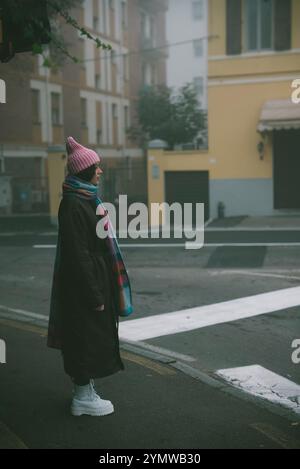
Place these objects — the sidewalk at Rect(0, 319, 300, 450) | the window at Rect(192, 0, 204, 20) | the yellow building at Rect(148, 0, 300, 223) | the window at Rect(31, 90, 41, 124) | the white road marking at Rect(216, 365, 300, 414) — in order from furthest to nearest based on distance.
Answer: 1. the window at Rect(192, 0, 204, 20)
2. the window at Rect(31, 90, 41, 124)
3. the yellow building at Rect(148, 0, 300, 223)
4. the white road marking at Rect(216, 365, 300, 414)
5. the sidewalk at Rect(0, 319, 300, 450)

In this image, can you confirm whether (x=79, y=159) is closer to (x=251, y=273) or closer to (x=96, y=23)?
(x=251, y=273)

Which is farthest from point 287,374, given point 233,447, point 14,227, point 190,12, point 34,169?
point 190,12

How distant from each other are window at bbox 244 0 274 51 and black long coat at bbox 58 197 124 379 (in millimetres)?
18515

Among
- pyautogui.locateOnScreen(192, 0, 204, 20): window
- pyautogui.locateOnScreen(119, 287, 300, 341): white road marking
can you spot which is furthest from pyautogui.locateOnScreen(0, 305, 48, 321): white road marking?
pyautogui.locateOnScreen(192, 0, 204, 20): window

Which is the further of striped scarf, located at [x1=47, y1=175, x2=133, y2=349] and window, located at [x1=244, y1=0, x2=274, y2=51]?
window, located at [x1=244, y1=0, x2=274, y2=51]

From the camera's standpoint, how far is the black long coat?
471 cm

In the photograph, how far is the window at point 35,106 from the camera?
105 feet

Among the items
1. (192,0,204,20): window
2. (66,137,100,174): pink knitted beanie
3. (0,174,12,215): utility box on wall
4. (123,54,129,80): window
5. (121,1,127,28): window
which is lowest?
(0,174,12,215): utility box on wall

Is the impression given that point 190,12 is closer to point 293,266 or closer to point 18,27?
point 293,266

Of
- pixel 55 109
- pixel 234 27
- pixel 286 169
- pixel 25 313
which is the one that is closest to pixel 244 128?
pixel 286 169

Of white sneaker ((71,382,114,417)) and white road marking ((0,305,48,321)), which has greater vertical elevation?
white sneaker ((71,382,114,417))

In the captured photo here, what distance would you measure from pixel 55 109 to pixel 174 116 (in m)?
6.04

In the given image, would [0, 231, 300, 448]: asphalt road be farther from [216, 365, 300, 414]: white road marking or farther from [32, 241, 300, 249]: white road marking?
[32, 241, 300, 249]: white road marking

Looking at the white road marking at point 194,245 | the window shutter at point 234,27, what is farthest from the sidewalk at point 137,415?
the window shutter at point 234,27
